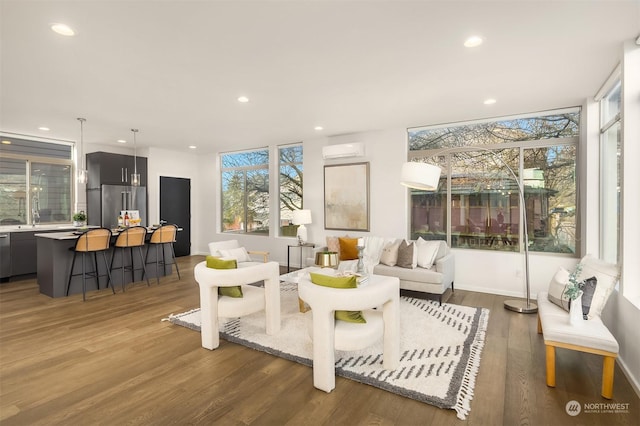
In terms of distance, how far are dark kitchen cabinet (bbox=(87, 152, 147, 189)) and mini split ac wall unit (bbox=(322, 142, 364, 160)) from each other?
4.31 m

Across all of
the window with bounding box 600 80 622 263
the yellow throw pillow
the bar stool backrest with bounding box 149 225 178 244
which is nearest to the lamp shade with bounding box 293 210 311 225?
the yellow throw pillow

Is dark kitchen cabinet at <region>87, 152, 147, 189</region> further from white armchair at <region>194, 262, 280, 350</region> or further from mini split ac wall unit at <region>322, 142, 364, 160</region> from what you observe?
white armchair at <region>194, 262, 280, 350</region>

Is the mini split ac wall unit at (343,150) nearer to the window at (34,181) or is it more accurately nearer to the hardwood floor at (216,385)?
the hardwood floor at (216,385)

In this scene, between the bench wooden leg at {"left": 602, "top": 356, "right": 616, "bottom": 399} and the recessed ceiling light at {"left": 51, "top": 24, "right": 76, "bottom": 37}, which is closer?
the bench wooden leg at {"left": 602, "top": 356, "right": 616, "bottom": 399}

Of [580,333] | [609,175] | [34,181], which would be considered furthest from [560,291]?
[34,181]

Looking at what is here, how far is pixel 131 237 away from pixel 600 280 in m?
6.05

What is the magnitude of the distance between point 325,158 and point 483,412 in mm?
5174

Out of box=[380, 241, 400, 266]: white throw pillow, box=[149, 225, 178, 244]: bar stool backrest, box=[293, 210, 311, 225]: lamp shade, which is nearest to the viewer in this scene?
box=[380, 241, 400, 266]: white throw pillow

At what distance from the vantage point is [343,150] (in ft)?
20.6

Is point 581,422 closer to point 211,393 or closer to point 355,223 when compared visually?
point 211,393

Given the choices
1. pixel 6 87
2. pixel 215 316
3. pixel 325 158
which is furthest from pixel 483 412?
pixel 6 87

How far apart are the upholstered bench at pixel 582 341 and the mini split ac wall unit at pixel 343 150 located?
4078 millimetres

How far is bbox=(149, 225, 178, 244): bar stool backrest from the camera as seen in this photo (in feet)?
19.1

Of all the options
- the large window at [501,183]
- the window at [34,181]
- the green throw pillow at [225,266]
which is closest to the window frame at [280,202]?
the large window at [501,183]
